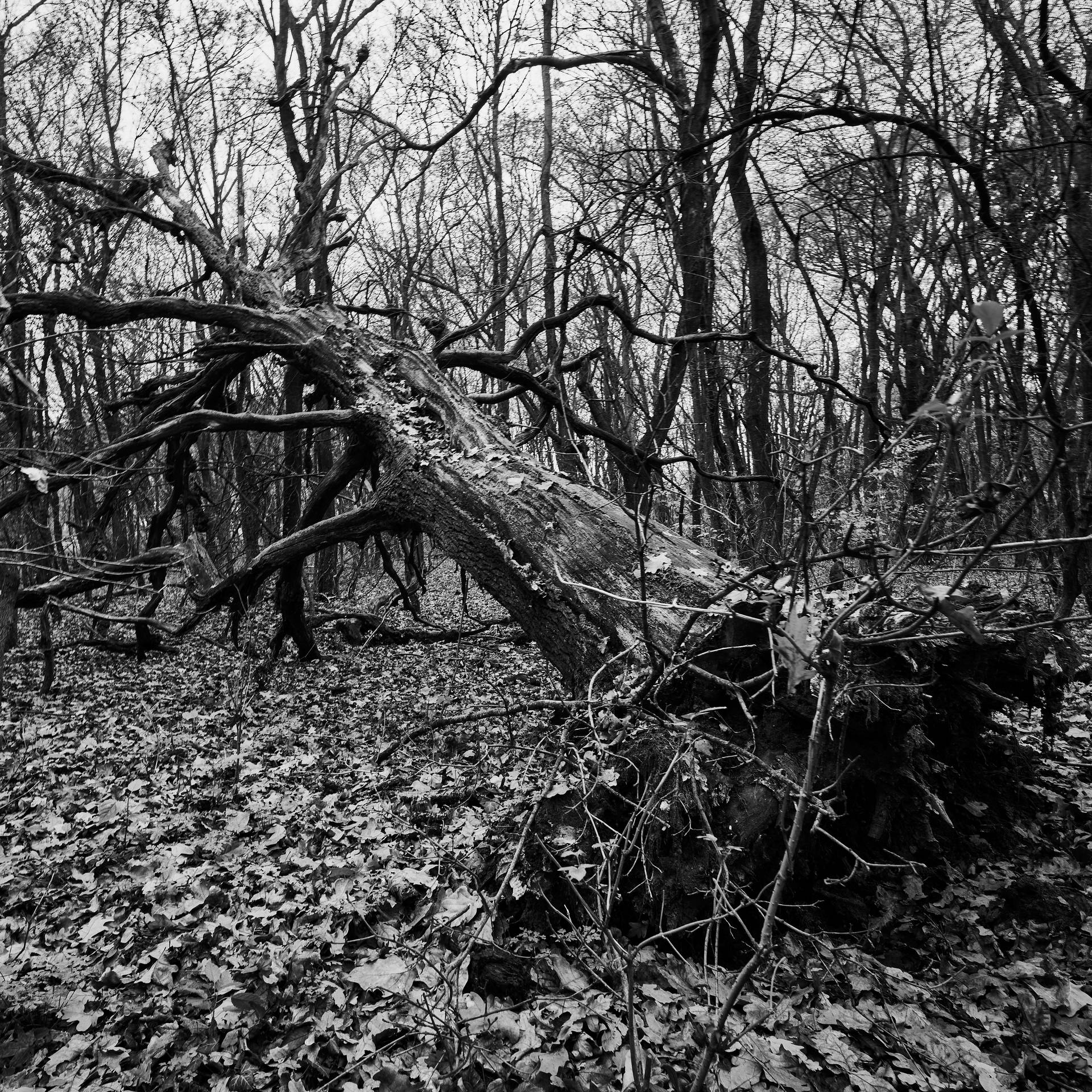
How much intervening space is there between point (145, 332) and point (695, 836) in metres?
13.4

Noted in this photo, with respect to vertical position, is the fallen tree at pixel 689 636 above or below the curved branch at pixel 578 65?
below

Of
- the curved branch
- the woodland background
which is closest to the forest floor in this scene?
the woodland background

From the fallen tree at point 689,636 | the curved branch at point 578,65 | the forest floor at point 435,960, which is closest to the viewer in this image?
the fallen tree at point 689,636

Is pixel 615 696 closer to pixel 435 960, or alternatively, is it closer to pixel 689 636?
pixel 689 636

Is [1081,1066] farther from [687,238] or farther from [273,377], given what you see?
[273,377]

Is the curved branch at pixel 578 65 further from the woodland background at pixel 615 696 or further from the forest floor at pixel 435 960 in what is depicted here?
the forest floor at pixel 435 960

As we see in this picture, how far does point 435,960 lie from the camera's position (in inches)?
111

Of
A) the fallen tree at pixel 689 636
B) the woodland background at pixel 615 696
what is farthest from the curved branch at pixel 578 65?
the fallen tree at pixel 689 636

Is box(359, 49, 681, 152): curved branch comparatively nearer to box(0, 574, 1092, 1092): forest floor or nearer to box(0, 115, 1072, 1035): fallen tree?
box(0, 115, 1072, 1035): fallen tree

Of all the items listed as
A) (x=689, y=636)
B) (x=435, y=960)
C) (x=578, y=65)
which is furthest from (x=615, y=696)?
(x=578, y=65)

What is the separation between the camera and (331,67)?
9.36 metres

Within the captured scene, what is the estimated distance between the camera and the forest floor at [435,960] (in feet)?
7.57

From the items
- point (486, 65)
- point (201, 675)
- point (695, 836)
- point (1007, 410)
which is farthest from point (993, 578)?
point (486, 65)

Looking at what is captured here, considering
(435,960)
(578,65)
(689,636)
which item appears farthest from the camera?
(578,65)
